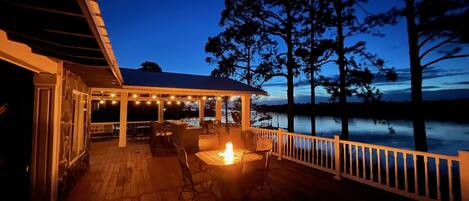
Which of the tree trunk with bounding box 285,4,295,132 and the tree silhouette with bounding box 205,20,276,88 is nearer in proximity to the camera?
the tree trunk with bounding box 285,4,295,132

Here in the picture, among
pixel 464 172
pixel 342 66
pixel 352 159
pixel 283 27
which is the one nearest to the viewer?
pixel 464 172

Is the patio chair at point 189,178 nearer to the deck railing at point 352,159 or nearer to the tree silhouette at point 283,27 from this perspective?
the deck railing at point 352,159

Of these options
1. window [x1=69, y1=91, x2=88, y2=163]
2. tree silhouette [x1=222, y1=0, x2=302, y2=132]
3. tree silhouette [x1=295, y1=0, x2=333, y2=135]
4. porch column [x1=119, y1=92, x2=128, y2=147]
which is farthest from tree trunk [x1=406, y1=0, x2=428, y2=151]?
porch column [x1=119, y1=92, x2=128, y2=147]

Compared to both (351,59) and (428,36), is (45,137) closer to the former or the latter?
(428,36)

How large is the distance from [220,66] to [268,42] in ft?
12.4

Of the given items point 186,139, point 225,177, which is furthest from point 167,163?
point 225,177

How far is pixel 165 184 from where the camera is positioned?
414 cm

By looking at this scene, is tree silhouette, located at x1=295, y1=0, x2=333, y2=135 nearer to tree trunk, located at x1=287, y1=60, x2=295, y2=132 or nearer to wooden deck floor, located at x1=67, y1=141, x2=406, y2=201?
tree trunk, located at x1=287, y1=60, x2=295, y2=132

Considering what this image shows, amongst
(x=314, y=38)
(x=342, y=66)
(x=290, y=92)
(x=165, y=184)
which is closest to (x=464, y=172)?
(x=165, y=184)

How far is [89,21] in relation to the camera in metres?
1.47

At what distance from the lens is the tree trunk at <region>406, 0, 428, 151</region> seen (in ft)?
20.5

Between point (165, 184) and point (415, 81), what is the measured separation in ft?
24.7

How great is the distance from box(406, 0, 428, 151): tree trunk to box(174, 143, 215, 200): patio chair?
253 inches

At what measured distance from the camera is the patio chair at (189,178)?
10.5ft
